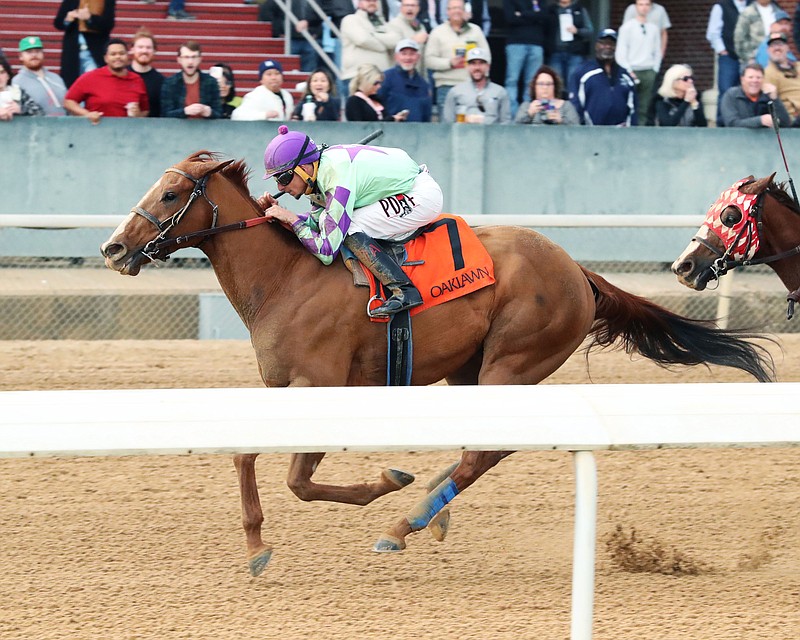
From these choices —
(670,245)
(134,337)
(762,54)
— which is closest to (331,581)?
(134,337)

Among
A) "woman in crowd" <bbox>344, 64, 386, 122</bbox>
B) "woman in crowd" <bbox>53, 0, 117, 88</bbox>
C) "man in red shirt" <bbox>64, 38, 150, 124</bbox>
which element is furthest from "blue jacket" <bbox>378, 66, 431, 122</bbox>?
"woman in crowd" <bbox>53, 0, 117, 88</bbox>

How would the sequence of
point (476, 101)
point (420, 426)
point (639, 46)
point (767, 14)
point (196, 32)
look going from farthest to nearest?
point (196, 32), point (767, 14), point (639, 46), point (476, 101), point (420, 426)

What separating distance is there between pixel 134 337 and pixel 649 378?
11.2 feet

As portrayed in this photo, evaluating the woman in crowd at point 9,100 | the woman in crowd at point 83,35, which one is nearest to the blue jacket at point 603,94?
the woman in crowd at point 83,35

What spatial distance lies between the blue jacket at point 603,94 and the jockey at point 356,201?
5.09m

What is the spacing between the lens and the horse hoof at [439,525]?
4.77 metres

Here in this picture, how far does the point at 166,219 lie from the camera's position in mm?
4746

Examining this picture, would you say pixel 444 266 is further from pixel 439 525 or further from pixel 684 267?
pixel 684 267

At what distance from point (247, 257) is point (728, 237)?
2078 millimetres

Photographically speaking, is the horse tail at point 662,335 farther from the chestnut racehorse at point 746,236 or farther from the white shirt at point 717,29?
the white shirt at point 717,29

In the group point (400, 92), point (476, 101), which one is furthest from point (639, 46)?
point (400, 92)

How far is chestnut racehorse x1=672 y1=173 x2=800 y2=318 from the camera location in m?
5.38

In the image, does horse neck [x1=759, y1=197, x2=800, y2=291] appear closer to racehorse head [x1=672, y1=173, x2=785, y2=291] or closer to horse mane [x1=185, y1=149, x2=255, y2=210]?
racehorse head [x1=672, y1=173, x2=785, y2=291]

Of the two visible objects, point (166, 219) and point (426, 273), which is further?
point (426, 273)
